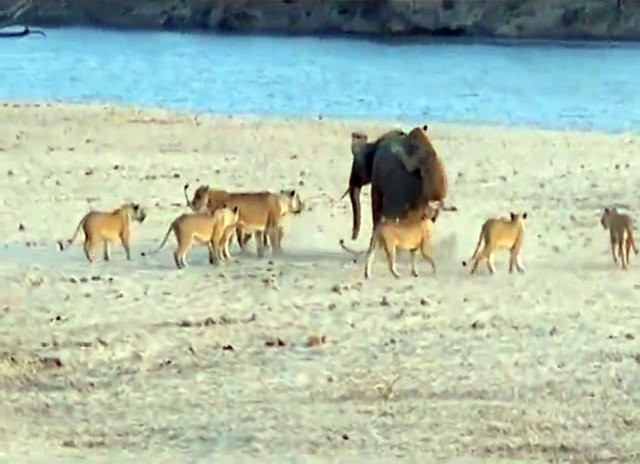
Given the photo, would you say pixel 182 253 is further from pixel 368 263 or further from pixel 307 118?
pixel 307 118

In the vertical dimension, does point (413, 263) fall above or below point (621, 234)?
below

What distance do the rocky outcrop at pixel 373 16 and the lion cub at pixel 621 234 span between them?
5693 centimetres

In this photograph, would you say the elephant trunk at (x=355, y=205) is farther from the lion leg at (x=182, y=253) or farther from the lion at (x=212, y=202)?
the lion leg at (x=182, y=253)

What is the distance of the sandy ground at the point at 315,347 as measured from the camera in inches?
323

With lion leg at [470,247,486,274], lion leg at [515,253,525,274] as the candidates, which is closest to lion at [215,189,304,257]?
lion leg at [470,247,486,274]

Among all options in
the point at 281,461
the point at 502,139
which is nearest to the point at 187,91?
the point at 502,139

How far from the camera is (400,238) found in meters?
11.7

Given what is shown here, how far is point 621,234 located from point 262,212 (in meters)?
2.35

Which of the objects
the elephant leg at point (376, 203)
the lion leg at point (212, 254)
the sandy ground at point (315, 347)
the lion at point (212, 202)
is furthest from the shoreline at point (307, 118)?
the lion leg at point (212, 254)

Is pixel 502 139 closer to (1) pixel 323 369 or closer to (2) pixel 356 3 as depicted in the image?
(1) pixel 323 369

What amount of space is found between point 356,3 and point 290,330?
219 feet

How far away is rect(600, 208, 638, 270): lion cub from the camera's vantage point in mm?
12250

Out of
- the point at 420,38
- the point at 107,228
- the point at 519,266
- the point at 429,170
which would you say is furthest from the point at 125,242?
the point at 420,38

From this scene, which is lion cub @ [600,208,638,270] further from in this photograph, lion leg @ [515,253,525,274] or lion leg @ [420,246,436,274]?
lion leg @ [420,246,436,274]
